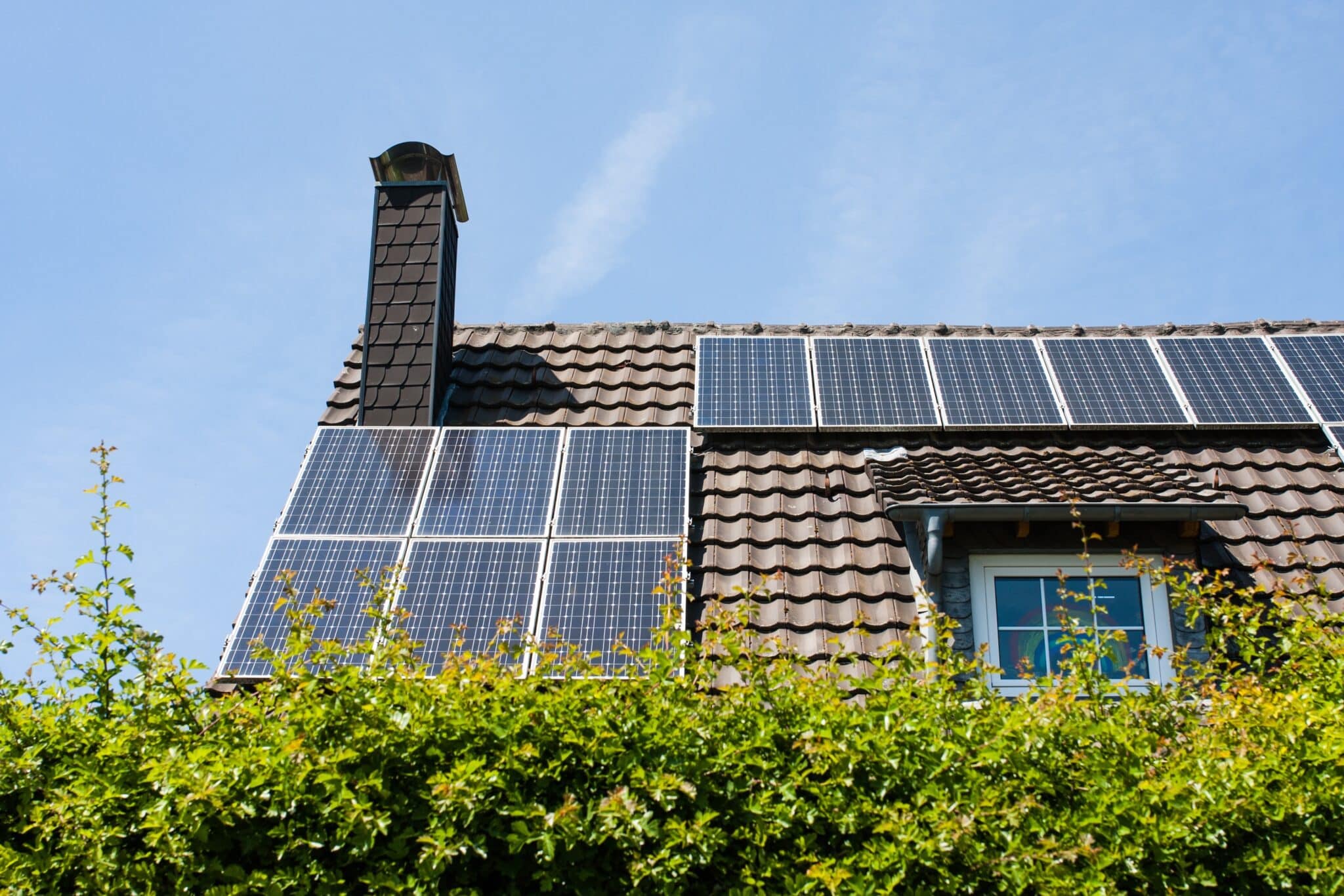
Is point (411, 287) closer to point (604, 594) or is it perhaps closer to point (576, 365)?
point (576, 365)

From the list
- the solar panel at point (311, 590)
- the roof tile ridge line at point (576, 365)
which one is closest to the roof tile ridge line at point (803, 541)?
the solar panel at point (311, 590)

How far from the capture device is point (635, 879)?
16.3 ft

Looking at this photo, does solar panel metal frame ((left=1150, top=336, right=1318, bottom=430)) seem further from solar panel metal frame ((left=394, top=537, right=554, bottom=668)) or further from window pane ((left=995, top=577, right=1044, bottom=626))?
solar panel metal frame ((left=394, top=537, right=554, bottom=668))

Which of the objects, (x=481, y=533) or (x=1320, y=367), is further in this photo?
(x=1320, y=367)

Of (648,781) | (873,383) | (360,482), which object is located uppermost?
A: (873,383)

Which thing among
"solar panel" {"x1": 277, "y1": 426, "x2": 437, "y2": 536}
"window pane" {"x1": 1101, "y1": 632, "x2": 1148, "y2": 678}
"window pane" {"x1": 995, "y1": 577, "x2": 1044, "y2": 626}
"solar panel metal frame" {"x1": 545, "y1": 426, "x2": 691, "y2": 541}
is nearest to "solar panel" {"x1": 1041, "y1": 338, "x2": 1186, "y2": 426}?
"window pane" {"x1": 995, "y1": 577, "x2": 1044, "y2": 626}

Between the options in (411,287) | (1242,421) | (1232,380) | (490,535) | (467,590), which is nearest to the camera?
(467,590)

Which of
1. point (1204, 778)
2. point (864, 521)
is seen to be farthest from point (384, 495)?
point (1204, 778)

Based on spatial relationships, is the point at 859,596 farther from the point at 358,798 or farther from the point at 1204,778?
the point at 358,798

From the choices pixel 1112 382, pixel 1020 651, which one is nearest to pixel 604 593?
pixel 1020 651

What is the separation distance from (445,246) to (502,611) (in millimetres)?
4827

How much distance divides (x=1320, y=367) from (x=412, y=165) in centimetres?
916

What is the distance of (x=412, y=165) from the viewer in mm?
12375

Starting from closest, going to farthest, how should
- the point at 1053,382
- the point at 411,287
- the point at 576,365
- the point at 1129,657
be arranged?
the point at 1129,657
the point at 1053,382
the point at 411,287
the point at 576,365
